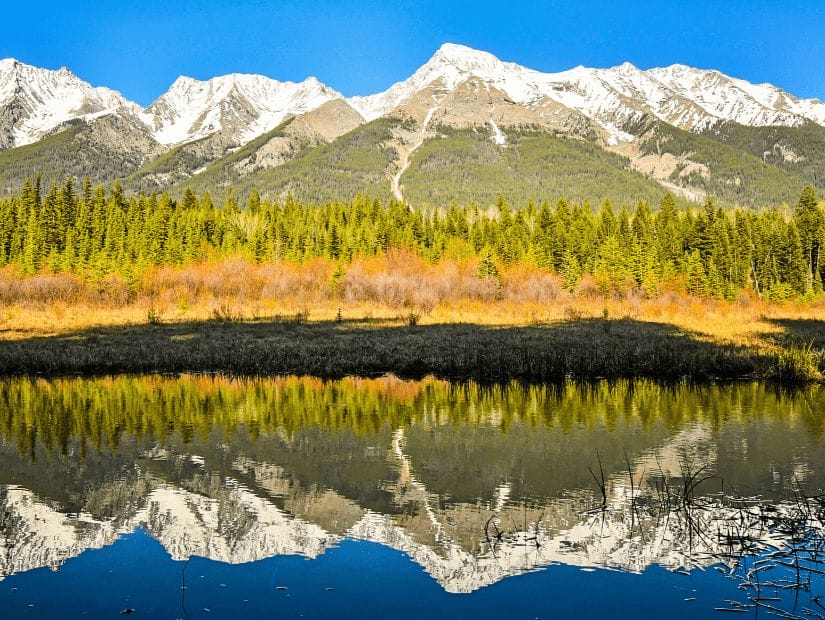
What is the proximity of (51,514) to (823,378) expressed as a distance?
24094 millimetres

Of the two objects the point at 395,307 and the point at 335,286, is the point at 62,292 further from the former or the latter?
the point at 395,307

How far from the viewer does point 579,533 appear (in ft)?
32.6

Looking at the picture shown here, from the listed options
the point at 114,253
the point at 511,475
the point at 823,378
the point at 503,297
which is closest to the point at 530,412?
the point at 511,475

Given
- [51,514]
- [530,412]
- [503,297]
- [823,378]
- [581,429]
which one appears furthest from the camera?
[503,297]

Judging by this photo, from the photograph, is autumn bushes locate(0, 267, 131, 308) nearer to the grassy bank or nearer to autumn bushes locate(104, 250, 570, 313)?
autumn bushes locate(104, 250, 570, 313)

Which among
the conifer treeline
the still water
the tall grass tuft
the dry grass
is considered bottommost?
the still water

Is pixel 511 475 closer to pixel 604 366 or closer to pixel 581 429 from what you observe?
pixel 581 429

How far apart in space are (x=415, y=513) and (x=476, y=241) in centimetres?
10009

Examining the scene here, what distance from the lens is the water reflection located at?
955 centimetres

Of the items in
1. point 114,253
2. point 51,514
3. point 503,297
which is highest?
point 114,253

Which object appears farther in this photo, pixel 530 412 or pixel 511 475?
pixel 530 412

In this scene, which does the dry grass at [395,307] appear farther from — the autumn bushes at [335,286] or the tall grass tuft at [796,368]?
the tall grass tuft at [796,368]

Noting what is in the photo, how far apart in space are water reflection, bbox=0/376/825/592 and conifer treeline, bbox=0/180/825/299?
196 ft

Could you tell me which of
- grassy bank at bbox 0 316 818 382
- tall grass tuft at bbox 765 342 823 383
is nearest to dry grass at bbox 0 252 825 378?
grassy bank at bbox 0 316 818 382
